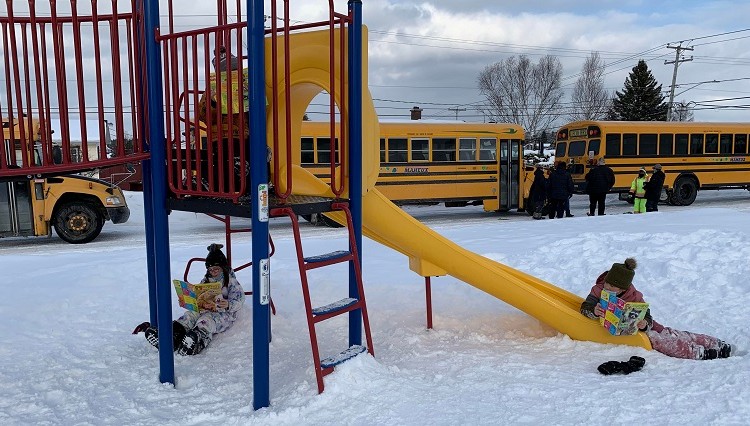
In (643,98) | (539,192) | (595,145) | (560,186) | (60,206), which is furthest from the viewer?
(643,98)

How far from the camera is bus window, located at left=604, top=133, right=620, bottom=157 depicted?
17.8 metres

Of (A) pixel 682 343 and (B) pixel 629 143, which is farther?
(B) pixel 629 143

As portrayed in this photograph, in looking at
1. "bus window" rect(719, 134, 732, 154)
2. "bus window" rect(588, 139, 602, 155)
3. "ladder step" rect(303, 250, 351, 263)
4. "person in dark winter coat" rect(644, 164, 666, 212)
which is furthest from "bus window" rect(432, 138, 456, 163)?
"ladder step" rect(303, 250, 351, 263)

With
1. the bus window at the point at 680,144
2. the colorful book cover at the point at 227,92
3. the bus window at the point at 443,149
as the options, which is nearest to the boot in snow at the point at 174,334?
the colorful book cover at the point at 227,92

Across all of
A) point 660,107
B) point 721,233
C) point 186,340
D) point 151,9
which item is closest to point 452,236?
point 721,233

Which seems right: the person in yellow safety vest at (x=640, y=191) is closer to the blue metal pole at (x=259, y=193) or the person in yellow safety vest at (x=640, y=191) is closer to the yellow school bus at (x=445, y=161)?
the yellow school bus at (x=445, y=161)

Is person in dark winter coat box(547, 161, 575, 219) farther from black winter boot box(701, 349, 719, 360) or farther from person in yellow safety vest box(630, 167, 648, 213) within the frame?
black winter boot box(701, 349, 719, 360)

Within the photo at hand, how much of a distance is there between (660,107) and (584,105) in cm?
627

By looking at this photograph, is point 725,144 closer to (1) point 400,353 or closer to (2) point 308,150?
(2) point 308,150

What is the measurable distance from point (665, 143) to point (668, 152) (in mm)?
307

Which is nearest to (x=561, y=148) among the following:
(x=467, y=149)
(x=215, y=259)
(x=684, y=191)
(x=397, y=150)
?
(x=684, y=191)

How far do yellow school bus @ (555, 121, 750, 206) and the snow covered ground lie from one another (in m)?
10.4

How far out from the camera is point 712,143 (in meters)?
18.8

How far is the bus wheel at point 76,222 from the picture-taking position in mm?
11750
